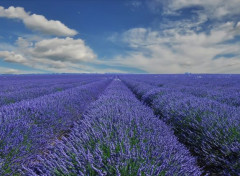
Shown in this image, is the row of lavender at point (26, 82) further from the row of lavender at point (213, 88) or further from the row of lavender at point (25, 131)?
the row of lavender at point (213, 88)

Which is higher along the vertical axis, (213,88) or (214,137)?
(213,88)

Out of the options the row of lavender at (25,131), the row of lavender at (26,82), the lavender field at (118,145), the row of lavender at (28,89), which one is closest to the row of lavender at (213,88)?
the lavender field at (118,145)

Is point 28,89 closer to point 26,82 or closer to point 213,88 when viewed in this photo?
point 26,82

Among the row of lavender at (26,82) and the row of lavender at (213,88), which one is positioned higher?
the row of lavender at (213,88)

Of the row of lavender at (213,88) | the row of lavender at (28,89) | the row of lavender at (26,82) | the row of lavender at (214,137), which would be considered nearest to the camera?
the row of lavender at (214,137)

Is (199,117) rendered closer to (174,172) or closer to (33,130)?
(174,172)

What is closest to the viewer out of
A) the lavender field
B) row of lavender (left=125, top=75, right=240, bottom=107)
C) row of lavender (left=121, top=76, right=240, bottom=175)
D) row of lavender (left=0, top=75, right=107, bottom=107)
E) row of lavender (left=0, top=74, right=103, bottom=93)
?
the lavender field

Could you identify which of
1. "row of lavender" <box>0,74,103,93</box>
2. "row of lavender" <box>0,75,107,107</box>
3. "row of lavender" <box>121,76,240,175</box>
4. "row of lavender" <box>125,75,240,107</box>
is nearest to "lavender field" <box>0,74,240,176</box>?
"row of lavender" <box>121,76,240,175</box>

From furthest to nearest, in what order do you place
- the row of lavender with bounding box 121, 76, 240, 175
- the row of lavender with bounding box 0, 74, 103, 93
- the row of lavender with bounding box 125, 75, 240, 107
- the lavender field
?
the row of lavender with bounding box 0, 74, 103, 93 < the row of lavender with bounding box 125, 75, 240, 107 < the row of lavender with bounding box 121, 76, 240, 175 < the lavender field

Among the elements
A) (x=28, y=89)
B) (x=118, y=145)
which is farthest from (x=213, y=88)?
(x=28, y=89)

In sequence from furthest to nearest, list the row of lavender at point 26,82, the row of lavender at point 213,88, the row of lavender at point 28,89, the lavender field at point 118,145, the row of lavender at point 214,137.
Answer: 1. the row of lavender at point 26,82
2. the row of lavender at point 28,89
3. the row of lavender at point 213,88
4. the row of lavender at point 214,137
5. the lavender field at point 118,145

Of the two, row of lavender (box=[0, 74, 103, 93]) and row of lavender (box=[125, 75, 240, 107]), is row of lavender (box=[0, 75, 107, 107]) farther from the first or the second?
row of lavender (box=[125, 75, 240, 107])

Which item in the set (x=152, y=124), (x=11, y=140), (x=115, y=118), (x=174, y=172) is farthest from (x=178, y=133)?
(x=11, y=140)

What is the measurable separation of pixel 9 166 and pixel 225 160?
2735 millimetres
